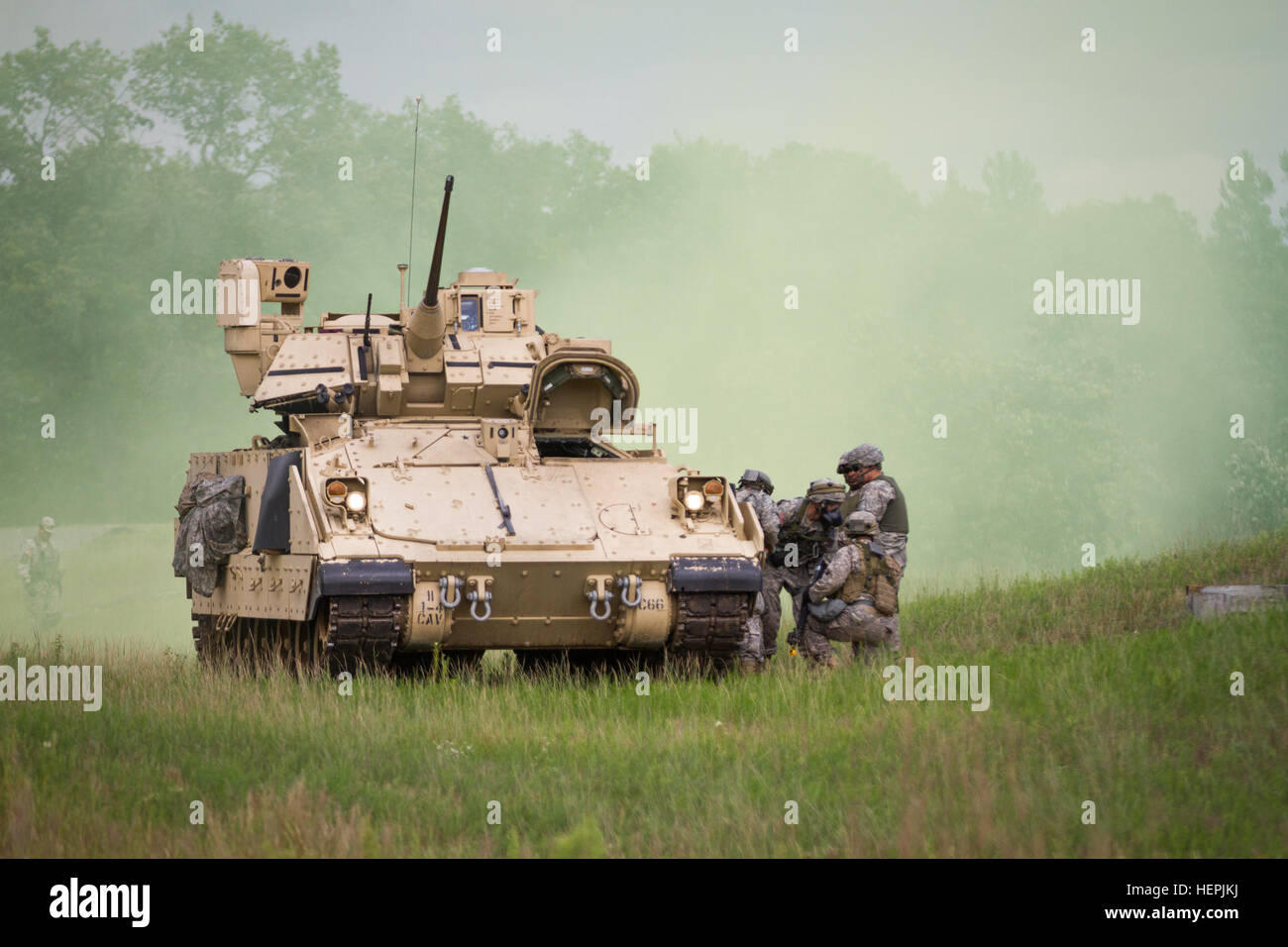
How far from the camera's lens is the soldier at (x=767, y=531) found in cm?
1370

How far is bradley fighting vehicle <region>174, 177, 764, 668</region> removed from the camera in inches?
453

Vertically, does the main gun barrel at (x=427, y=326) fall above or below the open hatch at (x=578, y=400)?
above

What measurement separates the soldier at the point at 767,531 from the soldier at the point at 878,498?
0.96 metres

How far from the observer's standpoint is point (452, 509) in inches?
469

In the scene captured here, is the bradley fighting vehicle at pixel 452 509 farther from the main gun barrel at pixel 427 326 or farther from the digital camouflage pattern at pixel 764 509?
the digital camouflage pattern at pixel 764 509

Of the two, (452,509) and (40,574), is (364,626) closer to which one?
(452,509)

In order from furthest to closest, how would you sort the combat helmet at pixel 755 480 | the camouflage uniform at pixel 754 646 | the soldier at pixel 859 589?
the combat helmet at pixel 755 480, the camouflage uniform at pixel 754 646, the soldier at pixel 859 589

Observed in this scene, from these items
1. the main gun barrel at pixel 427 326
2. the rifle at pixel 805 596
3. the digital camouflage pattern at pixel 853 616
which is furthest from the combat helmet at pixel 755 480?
the main gun barrel at pixel 427 326

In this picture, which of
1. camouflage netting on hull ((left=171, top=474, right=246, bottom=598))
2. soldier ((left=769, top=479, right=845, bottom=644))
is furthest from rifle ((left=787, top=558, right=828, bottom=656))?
camouflage netting on hull ((left=171, top=474, right=246, bottom=598))

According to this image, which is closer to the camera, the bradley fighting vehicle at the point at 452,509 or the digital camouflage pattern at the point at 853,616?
the bradley fighting vehicle at the point at 452,509

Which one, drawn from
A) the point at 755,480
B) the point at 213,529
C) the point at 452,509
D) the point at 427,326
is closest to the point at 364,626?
the point at 452,509

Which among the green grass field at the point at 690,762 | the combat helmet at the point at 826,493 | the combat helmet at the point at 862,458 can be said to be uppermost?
the combat helmet at the point at 862,458

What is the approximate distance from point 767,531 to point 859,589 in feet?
4.50
